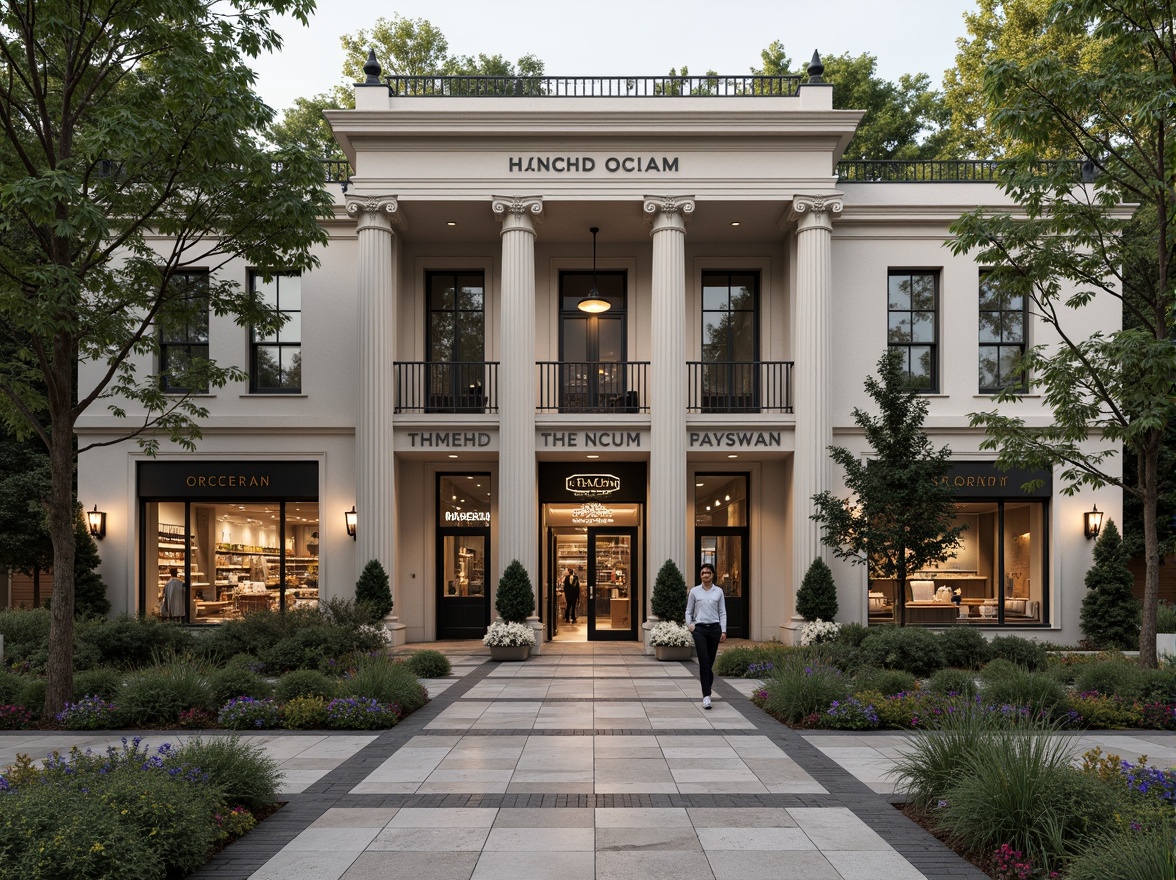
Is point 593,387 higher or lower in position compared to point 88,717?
higher

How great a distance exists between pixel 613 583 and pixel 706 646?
10095mm

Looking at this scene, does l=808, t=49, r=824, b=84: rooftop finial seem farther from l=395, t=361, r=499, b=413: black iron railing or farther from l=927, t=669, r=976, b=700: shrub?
l=927, t=669, r=976, b=700: shrub

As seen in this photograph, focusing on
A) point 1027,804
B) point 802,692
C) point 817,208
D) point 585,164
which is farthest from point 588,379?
point 1027,804

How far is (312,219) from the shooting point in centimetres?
1223

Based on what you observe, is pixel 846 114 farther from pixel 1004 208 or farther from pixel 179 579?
pixel 179 579

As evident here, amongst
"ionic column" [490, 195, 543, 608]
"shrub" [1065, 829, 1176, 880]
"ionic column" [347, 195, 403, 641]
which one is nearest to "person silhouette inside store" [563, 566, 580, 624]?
"ionic column" [490, 195, 543, 608]

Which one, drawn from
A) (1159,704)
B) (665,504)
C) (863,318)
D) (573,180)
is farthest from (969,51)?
(1159,704)

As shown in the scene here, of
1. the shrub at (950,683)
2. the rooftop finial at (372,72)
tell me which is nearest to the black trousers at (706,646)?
the shrub at (950,683)

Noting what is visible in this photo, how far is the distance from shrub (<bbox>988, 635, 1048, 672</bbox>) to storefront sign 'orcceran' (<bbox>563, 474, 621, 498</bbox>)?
9.31 meters

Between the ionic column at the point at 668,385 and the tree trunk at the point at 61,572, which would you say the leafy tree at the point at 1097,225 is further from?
the tree trunk at the point at 61,572

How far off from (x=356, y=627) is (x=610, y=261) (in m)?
10.7

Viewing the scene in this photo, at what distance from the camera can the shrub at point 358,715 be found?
11.0 meters

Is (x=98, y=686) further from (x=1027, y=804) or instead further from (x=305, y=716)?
(x=1027, y=804)

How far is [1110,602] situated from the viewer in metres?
20.4
